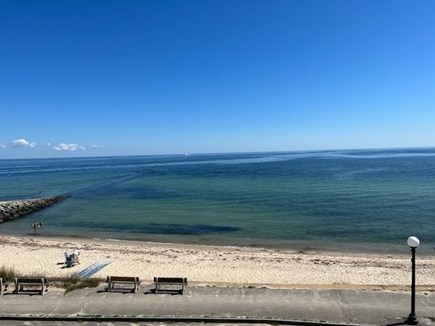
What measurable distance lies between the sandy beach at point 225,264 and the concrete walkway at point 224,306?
233 centimetres

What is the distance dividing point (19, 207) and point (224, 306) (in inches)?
1724

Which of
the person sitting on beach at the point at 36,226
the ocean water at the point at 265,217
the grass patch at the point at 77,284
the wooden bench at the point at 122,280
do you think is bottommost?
the person sitting on beach at the point at 36,226

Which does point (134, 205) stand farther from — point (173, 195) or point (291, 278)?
point (291, 278)

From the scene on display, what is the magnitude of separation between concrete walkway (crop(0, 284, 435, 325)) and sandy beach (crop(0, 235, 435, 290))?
2.33 metres

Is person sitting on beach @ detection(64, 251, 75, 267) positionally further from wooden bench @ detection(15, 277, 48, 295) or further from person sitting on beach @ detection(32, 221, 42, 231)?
person sitting on beach @ detection(32, 221, 42, 231)

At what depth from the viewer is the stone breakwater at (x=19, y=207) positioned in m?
44.5

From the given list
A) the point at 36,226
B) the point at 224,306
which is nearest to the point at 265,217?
the point at 36,226

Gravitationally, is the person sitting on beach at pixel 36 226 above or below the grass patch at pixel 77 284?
below

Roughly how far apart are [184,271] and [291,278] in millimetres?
5716

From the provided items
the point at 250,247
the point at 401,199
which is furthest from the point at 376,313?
the point at 401,199

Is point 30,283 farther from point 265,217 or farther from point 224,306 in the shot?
point 265,217

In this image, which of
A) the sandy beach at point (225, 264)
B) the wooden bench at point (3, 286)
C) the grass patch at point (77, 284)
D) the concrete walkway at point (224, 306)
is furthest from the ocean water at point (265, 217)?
the wooden bench at point (3, 286)

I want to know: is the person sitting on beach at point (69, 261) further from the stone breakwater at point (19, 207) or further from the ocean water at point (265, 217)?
the stone breakwater at point (19, 207)

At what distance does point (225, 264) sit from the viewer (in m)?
A: 22.1
